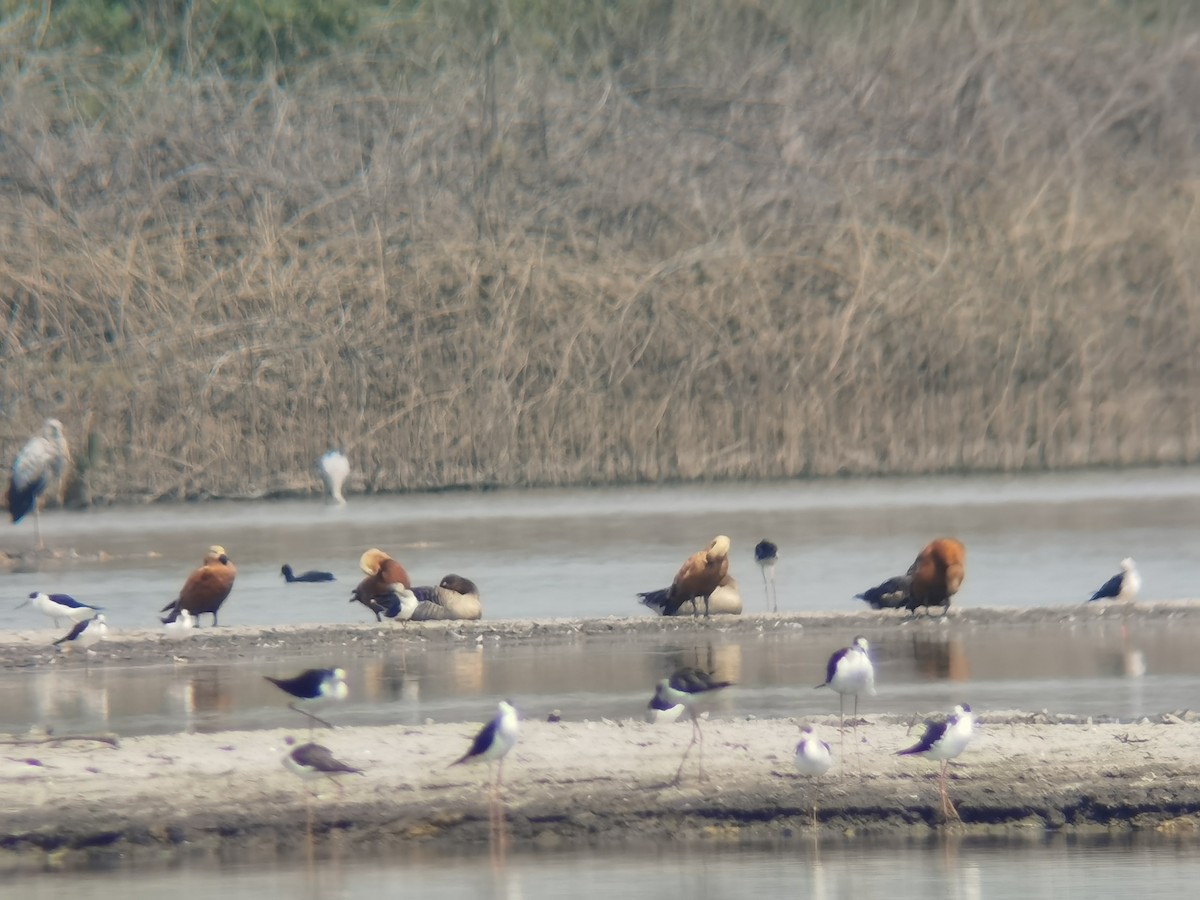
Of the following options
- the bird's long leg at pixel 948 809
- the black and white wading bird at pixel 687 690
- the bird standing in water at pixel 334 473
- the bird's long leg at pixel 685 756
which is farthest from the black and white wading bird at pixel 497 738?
the bird standing in water at pixel 334 473

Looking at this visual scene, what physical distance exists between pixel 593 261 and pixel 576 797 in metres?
20.4

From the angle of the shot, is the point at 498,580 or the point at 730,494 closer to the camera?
the point at 498,580

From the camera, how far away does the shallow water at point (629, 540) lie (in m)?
16.2

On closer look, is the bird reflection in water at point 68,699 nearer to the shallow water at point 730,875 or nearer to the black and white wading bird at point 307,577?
the shallow water at point 730,875

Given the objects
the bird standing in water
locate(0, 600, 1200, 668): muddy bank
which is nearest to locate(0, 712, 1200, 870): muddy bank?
locate(0, 600, 1200, 668): muddy bank

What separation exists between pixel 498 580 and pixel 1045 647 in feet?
18.5

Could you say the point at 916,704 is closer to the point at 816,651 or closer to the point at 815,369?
the point at 816,651

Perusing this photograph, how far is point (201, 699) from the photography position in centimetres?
1159

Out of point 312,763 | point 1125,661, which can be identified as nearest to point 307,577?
point 1125,661

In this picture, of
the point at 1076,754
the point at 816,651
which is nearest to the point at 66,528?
the point at 816,651

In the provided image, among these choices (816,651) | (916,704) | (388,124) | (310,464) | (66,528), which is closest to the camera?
(916,704)

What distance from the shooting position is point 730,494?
79.9 ft

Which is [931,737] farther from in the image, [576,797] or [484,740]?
[484,740]

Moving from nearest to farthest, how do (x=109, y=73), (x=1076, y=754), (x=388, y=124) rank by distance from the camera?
(x=1076, y=754) → (x=388, y=124) → (x=109, y=73)
